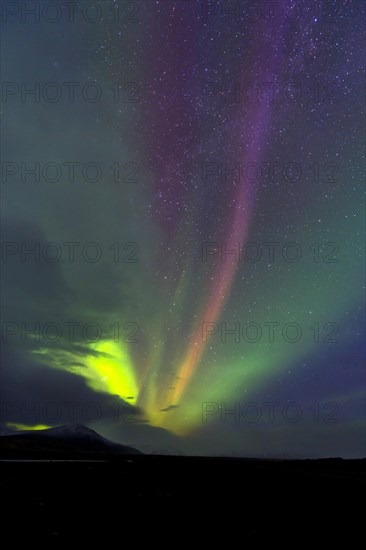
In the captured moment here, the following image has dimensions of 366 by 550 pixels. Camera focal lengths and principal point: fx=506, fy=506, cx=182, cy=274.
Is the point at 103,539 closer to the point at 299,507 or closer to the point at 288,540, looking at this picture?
the point at 288,540

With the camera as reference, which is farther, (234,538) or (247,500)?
(247,500)

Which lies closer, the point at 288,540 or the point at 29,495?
the point at 288,540

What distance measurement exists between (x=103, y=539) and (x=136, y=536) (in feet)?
5.11

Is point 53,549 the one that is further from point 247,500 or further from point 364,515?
point 247,500

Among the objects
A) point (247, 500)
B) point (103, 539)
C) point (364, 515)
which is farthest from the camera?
point (247, 500)

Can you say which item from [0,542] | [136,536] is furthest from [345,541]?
[0,542]

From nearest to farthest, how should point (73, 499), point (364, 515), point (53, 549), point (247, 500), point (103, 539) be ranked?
point (53, 549)
point (103, 539)
point (364, 515)
point (73, 499)
point (247, 500)

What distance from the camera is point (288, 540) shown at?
20.4 meters

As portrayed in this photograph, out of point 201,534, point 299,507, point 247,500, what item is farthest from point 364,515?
point 201,534

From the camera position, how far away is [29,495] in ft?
117

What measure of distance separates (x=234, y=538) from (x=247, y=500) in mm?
18411

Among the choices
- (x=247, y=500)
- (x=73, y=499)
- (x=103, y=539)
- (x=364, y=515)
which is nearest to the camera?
(x=103, y=539)

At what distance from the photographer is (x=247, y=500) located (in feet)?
124

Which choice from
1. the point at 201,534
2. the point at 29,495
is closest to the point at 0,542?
the point at 201,534
